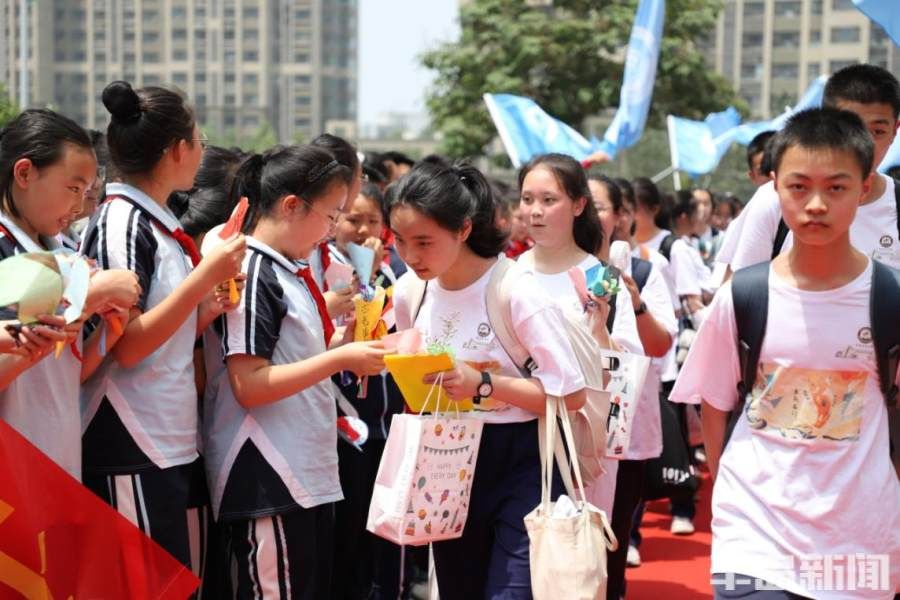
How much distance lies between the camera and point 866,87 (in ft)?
13.6

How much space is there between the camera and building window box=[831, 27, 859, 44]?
3344 inches

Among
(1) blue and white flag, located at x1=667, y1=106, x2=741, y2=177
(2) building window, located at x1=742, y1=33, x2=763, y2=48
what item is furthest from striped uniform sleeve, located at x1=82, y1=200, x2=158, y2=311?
(2) building window, located at x1=742, y1=33, x2=763, y2=48

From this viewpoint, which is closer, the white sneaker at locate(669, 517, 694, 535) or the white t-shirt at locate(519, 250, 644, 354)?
the white t-shirt at locate(519, 250, 644, 354)

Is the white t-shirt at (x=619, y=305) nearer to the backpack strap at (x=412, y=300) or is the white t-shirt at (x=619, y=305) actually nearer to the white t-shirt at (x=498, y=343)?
the backpack strap at (x=412, y=300)

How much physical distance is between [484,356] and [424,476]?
1.46 feet

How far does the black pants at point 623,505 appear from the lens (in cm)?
507

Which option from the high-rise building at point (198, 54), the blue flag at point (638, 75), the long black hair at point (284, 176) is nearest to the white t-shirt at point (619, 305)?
the long black hair at point (284, 176)

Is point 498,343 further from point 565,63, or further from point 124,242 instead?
point 565,63

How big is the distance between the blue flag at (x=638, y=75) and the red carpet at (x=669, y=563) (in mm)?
4803

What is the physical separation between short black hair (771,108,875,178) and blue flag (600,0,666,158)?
869cm

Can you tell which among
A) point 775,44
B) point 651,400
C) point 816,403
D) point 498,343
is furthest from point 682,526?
point 775,44

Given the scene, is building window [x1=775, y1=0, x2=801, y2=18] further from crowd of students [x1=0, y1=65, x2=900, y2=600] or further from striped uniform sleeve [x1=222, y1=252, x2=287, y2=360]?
striped uniform sleeve [x1=222, y1=252, x2=287, y2=360]

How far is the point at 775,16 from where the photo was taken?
293ft

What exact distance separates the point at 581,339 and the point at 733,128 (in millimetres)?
12398
